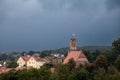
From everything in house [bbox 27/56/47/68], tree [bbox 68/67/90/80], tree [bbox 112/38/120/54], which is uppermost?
tree [bbox 112/38/120/54]

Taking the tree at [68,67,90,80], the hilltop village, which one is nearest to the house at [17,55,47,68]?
the hilltop village

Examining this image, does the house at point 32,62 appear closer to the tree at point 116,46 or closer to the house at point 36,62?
the house at point 36,62

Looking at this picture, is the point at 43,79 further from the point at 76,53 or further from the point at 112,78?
the point at 76,53

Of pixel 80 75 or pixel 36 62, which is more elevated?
pixel 36 62

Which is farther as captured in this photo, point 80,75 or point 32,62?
point 32,62

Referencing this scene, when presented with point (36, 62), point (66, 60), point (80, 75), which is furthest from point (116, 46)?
point (80, 75)

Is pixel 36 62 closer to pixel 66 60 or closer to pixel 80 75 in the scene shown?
pixel 66 60

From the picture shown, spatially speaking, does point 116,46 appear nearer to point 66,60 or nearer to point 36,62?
point 66,60

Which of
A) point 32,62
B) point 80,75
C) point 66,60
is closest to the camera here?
point 80,75

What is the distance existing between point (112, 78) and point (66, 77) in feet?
37.4

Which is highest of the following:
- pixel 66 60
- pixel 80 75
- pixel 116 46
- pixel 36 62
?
pixel 116 46

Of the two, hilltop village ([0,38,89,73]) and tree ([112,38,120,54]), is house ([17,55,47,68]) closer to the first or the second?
hilltop village ([0,38,89,73])

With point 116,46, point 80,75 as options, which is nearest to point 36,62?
point 116,46

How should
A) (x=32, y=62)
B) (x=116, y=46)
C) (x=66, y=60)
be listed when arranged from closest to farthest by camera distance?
(x=66, y=60) < (x=116, y=46) < (x=32, y=62)
